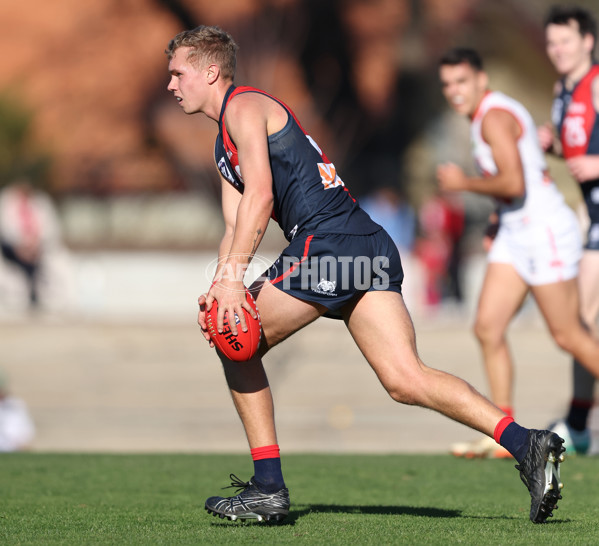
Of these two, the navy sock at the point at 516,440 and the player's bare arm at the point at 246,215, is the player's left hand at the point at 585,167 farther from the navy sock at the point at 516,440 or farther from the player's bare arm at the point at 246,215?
the player's bare arm at the point at 246,215

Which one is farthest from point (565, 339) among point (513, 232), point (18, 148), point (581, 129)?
point (18, 148)

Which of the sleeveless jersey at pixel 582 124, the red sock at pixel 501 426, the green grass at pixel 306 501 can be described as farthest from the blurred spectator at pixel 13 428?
the red sock at pixel 501 426

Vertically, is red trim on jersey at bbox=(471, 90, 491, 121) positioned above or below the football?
above

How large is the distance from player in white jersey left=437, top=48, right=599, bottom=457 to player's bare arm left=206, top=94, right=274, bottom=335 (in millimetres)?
2367

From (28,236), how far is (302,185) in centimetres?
1348

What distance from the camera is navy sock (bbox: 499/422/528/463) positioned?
14.0 ft

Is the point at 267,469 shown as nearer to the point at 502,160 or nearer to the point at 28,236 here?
the point at 502,160

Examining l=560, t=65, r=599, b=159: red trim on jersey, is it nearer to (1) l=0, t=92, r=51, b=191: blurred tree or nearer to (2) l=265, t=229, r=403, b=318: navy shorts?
(2) l=265, t=229, r=403, b=318: navy shorts

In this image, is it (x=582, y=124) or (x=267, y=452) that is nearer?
(x=267, y=452)

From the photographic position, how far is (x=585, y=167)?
6.59 meters

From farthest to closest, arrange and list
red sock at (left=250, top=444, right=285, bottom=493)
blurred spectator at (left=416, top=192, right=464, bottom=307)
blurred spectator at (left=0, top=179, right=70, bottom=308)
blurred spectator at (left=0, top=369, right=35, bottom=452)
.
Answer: blurred spectator at (left=416, top=192, right=464, bottom=307), blurred spectator at (left=0, top=179, right=70, bottom=308), blurred spectator at (left=0, top=369, right=35, bottom=452), red sock at (left=250, top=444, right=285, bottom=493)

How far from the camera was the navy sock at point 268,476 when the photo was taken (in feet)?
14.8

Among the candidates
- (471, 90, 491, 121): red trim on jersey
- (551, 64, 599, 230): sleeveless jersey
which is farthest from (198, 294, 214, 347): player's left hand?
(551, 64, 599, 230): sleeveless jersey

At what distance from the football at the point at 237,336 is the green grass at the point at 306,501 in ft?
2.35
